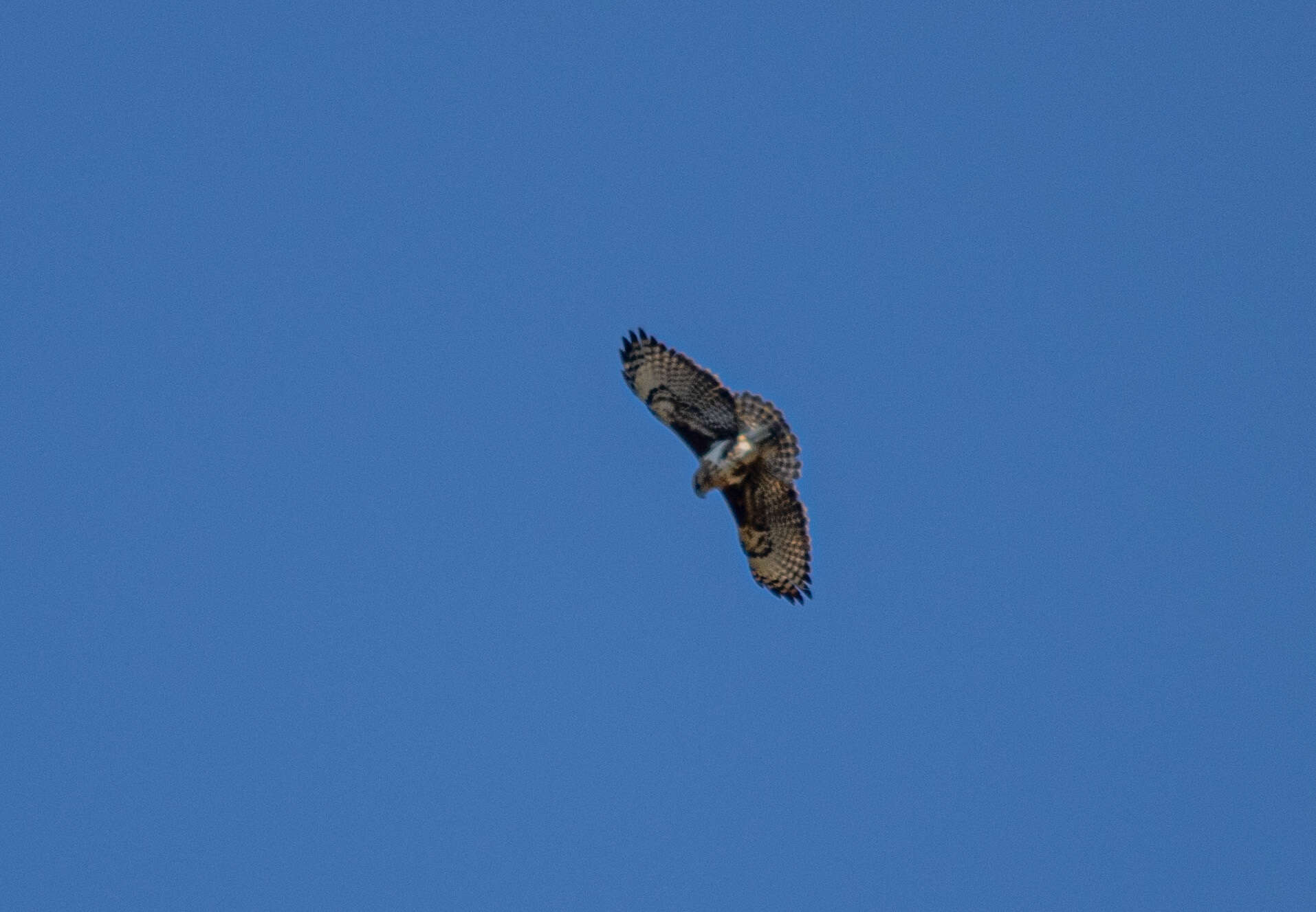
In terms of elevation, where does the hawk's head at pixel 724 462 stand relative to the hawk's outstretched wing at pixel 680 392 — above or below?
below

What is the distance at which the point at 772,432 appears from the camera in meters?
16.2

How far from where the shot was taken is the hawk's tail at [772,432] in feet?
53.2

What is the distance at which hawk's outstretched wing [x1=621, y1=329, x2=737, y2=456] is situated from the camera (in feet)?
53.6

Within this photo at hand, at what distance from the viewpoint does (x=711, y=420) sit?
16500 millimetres

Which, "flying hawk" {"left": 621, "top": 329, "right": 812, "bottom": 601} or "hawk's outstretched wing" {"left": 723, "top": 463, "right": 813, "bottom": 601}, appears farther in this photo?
"hawk's outstretched wing" {"left": 723, "top": 463, "right": 813, "bottom": 601}

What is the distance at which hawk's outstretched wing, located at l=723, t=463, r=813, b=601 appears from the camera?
55.1 feet

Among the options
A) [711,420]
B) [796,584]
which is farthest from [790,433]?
[796,584]

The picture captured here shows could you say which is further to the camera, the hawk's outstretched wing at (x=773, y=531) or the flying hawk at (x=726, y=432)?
the hawk's outstretched wing at (x=773, y=531)

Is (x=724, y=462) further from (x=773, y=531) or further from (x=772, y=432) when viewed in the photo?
(x=773, y=531)

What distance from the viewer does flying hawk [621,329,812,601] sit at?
16.3 meters

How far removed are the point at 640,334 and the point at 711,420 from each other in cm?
96

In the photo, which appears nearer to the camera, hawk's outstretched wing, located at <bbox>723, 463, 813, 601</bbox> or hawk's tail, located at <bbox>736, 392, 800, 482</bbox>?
hawk's tail, located at <bbox>736, 392, 800, 482</bbox>

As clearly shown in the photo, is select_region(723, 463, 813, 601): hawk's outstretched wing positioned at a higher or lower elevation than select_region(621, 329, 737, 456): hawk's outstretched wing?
lower

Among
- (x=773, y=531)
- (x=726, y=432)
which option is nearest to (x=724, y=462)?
(x=726, y=432)
